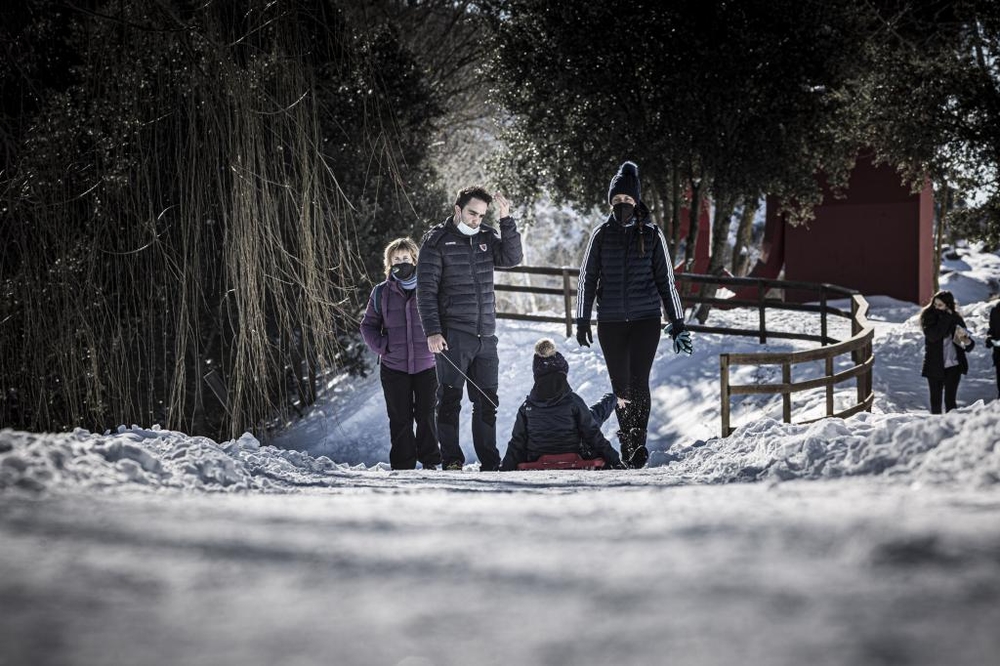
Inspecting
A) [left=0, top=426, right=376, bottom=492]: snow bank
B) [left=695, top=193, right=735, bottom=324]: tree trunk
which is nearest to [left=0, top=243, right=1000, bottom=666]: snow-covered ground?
[left=0, top=426, right=376, bottom=492]: snow bank

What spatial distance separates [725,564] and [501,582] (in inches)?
16.8

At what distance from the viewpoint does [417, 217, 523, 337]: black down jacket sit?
21.2 ft

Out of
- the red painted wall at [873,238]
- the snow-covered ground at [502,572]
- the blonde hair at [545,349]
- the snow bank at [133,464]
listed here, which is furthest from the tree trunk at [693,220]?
the snow-covered ground at [502,572]

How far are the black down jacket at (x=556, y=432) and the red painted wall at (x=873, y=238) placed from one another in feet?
60.1

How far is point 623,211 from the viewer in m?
6.75

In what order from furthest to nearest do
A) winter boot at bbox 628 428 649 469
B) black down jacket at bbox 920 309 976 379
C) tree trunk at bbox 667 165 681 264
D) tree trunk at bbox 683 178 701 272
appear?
tree trunk at bbox 683 178 701 272 < tree trunk at bbox 667 165 681 264 < black down jacket at bbox 920 309 976 379 < winter boot at bbox 628 428 649 469

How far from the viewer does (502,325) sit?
674 inches

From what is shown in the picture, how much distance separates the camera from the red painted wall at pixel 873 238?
23.5 metres

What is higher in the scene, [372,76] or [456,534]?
[372,76]

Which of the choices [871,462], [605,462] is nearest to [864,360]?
[605,462]

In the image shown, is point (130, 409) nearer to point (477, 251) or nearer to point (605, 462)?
point (477, 251)

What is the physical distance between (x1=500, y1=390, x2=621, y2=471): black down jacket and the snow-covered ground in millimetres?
3356

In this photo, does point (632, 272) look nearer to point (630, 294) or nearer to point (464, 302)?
point (630, 294)

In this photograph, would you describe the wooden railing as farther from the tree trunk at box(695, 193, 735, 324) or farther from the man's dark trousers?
the man's dark trousers
